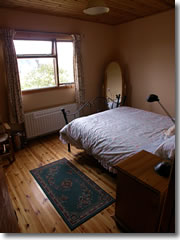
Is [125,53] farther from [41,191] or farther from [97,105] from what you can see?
[41,191]

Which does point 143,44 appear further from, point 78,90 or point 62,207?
point 62,207

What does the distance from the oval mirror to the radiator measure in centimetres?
112

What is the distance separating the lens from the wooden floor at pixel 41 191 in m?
1.70

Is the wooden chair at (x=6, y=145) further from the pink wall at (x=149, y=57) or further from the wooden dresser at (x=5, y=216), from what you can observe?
the pink wall at (x=149, y=57)

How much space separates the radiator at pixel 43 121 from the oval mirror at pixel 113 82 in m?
1.12

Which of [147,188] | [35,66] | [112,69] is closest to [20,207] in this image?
[147,188]

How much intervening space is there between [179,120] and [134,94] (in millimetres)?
3860

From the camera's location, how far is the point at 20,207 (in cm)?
195

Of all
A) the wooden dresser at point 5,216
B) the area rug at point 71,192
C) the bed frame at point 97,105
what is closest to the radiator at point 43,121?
the bed frame at point 97,105

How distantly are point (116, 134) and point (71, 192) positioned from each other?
3.13 feet

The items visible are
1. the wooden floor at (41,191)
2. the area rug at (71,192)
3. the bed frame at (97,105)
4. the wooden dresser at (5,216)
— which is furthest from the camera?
the bed frame at (97,105)

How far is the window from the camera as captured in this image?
3.27 metres

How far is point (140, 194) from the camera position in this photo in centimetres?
132

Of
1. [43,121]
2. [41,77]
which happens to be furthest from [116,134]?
[41,77]
